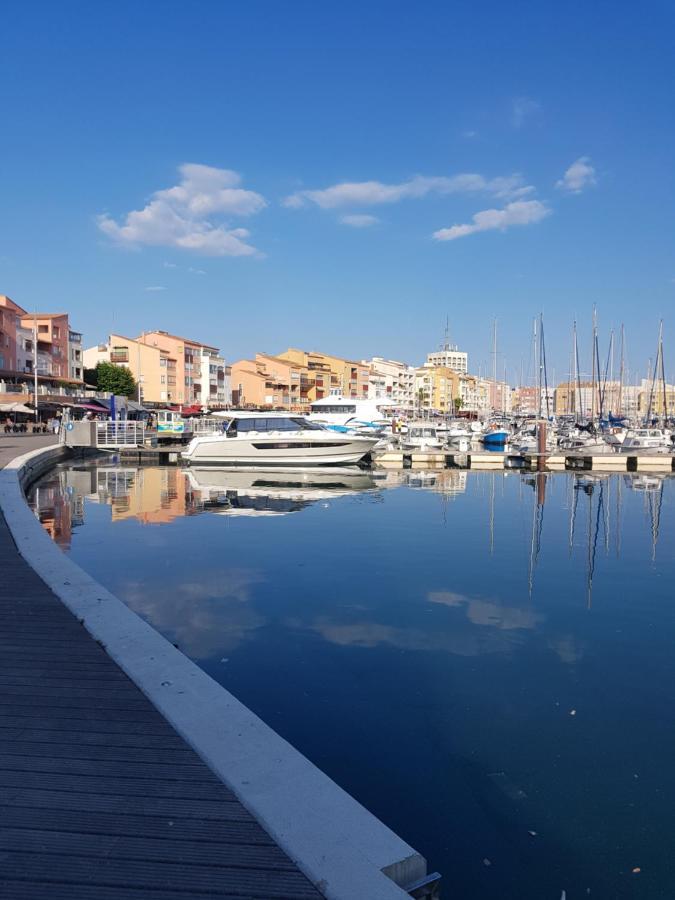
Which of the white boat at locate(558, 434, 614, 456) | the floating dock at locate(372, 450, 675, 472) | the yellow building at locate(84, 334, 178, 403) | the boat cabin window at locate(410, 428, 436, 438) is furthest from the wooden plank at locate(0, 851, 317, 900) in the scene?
the yellow building at locate(84, 334, 178, 403)

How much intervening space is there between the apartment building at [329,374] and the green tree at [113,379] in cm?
4380

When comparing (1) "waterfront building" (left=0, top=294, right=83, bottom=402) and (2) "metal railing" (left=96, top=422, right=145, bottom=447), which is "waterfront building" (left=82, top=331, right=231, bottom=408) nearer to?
(1) "waterfront building" (left=0, top=294, right=83, bottom=402)

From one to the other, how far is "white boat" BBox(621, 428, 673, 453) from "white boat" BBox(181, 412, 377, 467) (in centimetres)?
1799

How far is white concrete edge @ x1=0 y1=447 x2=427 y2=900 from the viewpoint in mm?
3031

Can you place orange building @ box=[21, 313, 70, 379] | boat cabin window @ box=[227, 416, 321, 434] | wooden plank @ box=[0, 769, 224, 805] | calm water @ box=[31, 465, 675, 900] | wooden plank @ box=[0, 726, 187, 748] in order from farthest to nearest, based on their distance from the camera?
orange building @ box=[21, 313, 70, 379], boat cabin window @ box=[227, 416, 321, 434], calm water @ box=[31, 465, 675, 900], wooden plank @ box=[0, 726, 187, 748], wooden plank @ box=[0, 769, 224, 805]

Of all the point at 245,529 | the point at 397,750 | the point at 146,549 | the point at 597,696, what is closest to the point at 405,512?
the point at 245,529

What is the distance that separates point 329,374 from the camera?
431 feet

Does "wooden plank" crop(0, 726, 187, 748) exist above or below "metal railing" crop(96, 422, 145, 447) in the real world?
below

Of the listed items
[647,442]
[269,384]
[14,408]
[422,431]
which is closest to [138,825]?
[647,442]

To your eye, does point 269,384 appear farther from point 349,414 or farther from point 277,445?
point 277,445

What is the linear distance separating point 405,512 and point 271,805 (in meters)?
16.5

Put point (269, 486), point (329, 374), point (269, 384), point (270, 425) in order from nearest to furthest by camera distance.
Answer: point (269, 486), point (270, 425), point (269, 384), point (329, 374)

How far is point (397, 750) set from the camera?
18.7 ft

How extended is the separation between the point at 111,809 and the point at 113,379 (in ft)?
278
